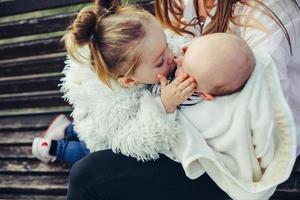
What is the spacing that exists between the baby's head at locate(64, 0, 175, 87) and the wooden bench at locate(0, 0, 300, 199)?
0.60m

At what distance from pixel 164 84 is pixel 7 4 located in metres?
1.11

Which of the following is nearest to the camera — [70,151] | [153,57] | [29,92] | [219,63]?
[219,63]

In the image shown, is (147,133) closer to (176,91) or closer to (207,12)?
(176,91)

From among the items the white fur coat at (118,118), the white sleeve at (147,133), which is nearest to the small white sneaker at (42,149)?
the white fur coat at (118,118)

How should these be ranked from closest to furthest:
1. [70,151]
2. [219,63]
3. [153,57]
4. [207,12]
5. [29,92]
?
1. [219,63]
2. [153,57]
3. [207,12]
4. [70,151]
5. [29,92]

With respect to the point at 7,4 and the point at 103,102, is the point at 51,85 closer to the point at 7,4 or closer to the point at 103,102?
the point at 7,4

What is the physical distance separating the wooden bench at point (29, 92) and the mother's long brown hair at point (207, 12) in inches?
12.1

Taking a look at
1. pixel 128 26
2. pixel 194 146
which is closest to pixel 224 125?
pixel 194 146

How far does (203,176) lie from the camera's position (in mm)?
1740

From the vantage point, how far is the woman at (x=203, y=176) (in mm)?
1615

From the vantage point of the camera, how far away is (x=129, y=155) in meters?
1.74

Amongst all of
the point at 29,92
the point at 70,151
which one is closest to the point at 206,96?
the point at 70,151

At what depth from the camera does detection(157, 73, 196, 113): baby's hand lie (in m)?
1.61

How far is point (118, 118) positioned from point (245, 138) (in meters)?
0.40
